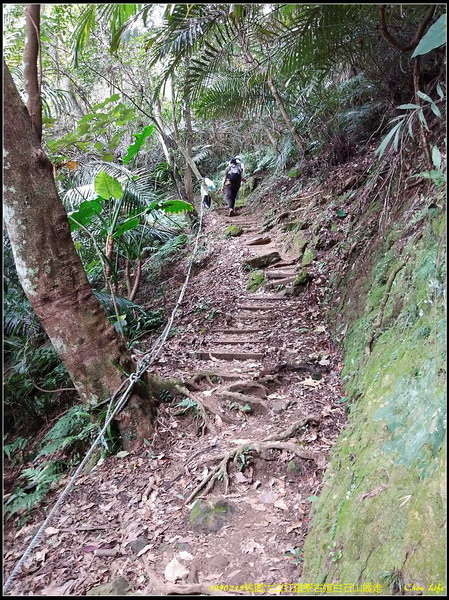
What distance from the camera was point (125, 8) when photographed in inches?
105

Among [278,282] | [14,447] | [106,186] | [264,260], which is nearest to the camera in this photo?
[14,447]

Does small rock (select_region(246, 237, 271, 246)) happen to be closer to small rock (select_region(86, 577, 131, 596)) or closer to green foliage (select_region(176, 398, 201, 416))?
green foliage (select_region(176, 398, 201, 416))

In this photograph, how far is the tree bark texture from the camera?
306 cm

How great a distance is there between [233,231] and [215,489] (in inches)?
272

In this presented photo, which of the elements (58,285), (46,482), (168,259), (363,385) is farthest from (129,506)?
(168,259)

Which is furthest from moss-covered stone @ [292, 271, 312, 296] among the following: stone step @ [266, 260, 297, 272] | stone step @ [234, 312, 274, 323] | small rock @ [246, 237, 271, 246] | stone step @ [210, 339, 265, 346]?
small rock @ [246, 237, 271, 246]

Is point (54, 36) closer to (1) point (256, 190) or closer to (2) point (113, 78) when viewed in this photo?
(2) point (113, 78)

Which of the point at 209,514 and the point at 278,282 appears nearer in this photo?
the point at 209,514

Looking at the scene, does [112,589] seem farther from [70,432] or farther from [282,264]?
[282,264]

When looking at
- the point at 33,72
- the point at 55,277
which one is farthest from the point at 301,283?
the point at 33,72

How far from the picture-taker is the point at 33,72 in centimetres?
314

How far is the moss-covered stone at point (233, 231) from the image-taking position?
919cm

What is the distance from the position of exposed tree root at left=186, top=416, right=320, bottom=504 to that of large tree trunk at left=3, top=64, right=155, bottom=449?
0.79 meters

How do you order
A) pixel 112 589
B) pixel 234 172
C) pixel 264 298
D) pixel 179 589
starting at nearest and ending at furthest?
pixel 179 589
pixel 112 589
pixel 264 298
pixel 234 172
